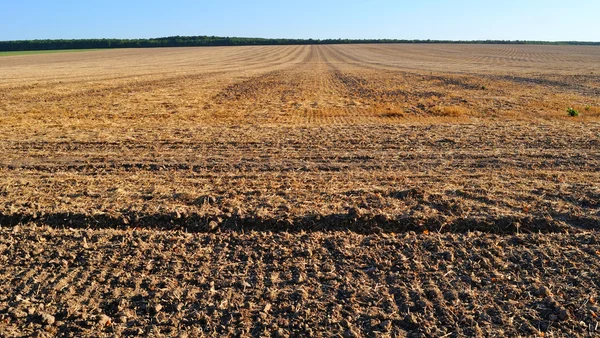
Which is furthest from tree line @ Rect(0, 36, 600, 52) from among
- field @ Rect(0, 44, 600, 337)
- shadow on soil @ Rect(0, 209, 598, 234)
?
shadow on soil @ Rect(0, 209, 598, 234)

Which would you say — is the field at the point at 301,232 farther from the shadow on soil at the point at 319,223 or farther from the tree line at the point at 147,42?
the tree line at the point at 147,42

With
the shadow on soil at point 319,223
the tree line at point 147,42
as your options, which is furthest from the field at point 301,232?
the tree line at point 147,42

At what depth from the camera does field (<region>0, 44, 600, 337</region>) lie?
12.5 feet

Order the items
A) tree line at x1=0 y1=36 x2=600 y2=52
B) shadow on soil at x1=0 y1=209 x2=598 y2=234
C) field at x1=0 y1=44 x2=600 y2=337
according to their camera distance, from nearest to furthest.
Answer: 1. field at x1=0 y1=44 x2=600 y2=337
2. shadow on soil at x1=0 y1=209 x2=598 y2=234
3. tree line at x1=0 y1=36 x2=600 y2=52

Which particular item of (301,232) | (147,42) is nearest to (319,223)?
(301,232)

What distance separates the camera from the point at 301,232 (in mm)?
5328

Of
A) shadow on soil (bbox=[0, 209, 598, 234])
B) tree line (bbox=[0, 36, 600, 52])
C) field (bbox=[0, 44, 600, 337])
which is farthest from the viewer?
tree line (bbox=[0, 36, 600, 52])

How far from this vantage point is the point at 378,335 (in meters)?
3.58

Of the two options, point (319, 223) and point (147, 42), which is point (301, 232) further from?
point (147, 42)

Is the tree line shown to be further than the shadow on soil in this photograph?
Yes

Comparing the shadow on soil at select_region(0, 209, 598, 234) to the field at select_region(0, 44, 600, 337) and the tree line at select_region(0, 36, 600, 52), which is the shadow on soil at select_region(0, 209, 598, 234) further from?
the tree line at select_region(0, 36, 600, 52)

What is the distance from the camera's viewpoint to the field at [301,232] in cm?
380

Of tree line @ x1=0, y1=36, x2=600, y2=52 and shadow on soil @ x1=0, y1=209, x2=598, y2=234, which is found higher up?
tree line @ x1=0, y1=36, x2=600, y2=52

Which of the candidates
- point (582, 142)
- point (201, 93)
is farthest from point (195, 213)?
point (201, 93)
